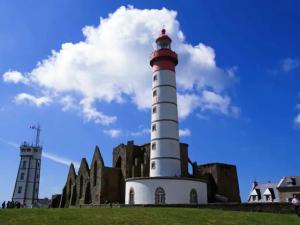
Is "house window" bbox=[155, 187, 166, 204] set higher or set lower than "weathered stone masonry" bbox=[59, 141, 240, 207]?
lower

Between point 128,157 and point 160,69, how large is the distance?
12459 mm

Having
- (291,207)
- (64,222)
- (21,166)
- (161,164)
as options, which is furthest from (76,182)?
(64,222)

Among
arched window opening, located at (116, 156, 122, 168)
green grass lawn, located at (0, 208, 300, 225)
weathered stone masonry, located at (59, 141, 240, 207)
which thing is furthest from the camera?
arched window opening, located at (116, 156, 122, 168)

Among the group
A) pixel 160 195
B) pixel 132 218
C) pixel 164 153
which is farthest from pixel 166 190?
pixel 132 218

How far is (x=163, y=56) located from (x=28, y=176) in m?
50.3

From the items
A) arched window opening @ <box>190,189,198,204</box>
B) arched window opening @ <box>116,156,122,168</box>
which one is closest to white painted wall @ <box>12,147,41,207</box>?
arched window opening @ <box>116,156,122,168</box>

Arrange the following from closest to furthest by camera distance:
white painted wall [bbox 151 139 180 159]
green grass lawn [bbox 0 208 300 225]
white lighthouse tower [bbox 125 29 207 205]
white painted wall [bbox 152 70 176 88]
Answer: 1. green grass lawn [bbox 0 208 300 225]
2. white lighthouse tower [bbox 125 29 207 205]
3. white painted wall [bbox 151 139 180 159]
4. white painted wall [bbox 152 70 176 88]

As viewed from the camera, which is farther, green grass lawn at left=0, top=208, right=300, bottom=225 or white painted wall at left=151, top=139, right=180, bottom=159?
white painted wall at left=151, top=139, right=180, bottom=159

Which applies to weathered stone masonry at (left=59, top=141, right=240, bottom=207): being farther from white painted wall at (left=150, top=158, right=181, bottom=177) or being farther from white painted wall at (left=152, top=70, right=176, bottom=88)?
white painted wall at (left=152, top=70, right=176, bottom=88)

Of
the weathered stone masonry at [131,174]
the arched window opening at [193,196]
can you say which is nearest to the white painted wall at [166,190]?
the arched window opening at [193,196]

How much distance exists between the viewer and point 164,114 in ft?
119

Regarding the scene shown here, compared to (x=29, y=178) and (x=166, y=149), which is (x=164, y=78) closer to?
(x=166, y=149)

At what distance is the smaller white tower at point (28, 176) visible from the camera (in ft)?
240

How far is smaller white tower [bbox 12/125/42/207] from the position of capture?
240 feet
